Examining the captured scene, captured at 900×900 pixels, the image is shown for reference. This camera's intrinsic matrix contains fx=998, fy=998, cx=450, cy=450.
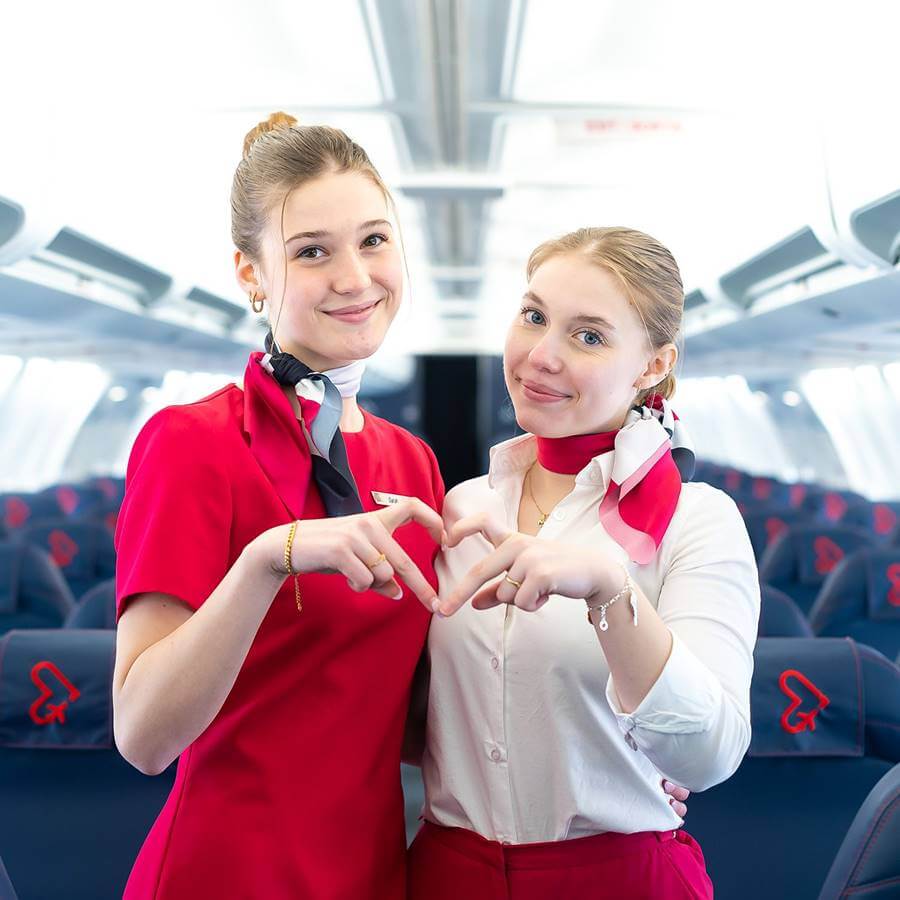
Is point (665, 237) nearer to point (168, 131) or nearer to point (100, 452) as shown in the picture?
point (168, 131)

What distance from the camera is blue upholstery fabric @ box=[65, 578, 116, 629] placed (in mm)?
3703

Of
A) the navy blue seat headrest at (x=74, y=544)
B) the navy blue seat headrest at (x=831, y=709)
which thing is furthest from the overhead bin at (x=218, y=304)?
the navy blue seat headrest at (x=831, y=709)

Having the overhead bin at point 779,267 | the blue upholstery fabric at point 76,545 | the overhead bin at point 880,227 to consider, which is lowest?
the blue upholstery fabric at point 76,545

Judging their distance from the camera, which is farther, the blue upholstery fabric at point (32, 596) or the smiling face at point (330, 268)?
the blue upholstery fabric at point (32, 596)

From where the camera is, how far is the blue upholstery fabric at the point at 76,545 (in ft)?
20.6

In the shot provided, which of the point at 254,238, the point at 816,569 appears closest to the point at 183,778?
the point at 254,238

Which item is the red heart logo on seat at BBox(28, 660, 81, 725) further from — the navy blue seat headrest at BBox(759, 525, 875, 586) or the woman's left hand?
the navy blue seat headrest at BBox(759, 525, 875, 586)

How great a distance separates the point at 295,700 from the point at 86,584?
5295 millimetres

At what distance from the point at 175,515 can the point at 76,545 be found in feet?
17.4

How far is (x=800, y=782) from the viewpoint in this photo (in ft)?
8.77

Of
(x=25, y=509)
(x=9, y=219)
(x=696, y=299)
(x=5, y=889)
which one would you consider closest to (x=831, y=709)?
(x=5, y=889)

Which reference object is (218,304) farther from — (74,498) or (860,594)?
(860,594)

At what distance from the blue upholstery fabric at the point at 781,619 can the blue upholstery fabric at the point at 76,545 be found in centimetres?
416

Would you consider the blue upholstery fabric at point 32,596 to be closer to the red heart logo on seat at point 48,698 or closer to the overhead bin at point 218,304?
the overhead bin at point 218,304
